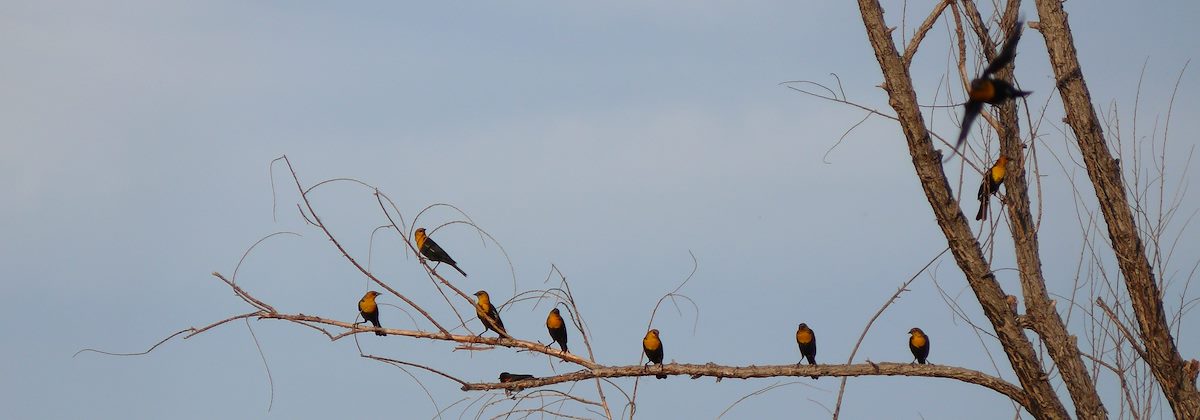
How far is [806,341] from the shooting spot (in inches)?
367

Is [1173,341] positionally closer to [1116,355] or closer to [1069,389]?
[1116,355]

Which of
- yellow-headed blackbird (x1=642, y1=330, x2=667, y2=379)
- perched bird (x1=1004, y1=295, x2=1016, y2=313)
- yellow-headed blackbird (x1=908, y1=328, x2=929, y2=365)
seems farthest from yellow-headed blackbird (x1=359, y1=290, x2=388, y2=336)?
perched bird (x1=1004, y1=295, x2=1016, y2=313)

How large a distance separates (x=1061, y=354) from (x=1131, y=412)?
413mm

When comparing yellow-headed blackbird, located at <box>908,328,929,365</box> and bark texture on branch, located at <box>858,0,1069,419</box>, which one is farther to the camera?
yellow-headed blackbird, located at <box>908,328,929,365</box>

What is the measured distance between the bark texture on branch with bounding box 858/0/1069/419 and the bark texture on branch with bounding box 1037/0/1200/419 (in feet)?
3.35

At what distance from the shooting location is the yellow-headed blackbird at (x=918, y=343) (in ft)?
28.6

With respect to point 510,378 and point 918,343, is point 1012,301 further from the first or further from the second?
point 918,343

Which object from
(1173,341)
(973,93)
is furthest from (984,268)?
(973,93)

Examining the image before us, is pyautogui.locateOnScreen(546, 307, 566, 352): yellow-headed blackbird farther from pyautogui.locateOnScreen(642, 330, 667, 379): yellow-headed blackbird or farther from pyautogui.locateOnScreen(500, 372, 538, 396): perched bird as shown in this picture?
pyautogui.locateOnScreen(500, 372, 538, 396): perched bird

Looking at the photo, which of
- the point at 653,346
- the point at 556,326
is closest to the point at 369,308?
the point at 556,326

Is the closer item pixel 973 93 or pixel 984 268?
pixel 973 93

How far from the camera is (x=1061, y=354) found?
4.93 metres

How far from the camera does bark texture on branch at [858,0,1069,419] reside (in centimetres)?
463

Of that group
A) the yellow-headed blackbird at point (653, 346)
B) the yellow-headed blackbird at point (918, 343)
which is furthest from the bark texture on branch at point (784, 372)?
the yellow-headed blackbird at point (918, 343)
